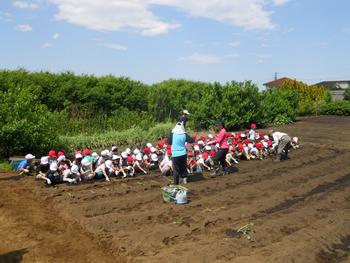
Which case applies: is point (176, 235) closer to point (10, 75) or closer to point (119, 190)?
point (119, 190)

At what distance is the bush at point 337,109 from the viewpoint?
112 feet

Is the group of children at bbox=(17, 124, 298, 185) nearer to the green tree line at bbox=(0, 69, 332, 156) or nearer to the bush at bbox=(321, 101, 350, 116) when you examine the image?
the green tree line at bbox=(0, 69, 332, 156)

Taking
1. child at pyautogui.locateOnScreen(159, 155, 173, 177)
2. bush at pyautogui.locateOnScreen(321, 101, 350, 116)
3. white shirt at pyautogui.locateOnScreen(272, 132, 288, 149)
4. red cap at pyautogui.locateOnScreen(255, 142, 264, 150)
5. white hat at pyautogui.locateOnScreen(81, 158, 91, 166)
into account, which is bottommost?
child at pyautogui.locateOnScreen(159, 155, 173, 177)

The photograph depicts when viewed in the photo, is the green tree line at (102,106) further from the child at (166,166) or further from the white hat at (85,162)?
the child at (166,166)

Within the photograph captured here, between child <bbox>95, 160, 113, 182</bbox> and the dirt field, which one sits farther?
child <bbox>95, 160, 113, 182</bbox>

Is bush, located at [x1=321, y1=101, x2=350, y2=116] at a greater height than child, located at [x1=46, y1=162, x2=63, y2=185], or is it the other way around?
bush, located at [x1=321, y1=101, x2=350, y2=116]

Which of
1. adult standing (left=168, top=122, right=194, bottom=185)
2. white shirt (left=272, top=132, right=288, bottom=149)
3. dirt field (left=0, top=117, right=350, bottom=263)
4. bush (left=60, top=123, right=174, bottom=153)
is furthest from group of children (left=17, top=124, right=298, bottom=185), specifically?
bush (left=60, top=123, right=174, bottom=153)

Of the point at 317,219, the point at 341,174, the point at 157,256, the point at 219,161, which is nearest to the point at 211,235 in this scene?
the point at 157,256

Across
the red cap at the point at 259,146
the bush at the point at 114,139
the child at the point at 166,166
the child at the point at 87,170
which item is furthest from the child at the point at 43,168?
the red cap at the point at 259,146

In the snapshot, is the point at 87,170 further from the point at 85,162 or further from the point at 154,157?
the point at 154,157

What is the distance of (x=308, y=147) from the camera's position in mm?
16703

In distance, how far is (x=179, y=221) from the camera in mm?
7332

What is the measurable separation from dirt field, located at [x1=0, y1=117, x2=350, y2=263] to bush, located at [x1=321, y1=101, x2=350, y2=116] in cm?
2469

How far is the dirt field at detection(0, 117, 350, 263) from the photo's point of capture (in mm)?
6055
